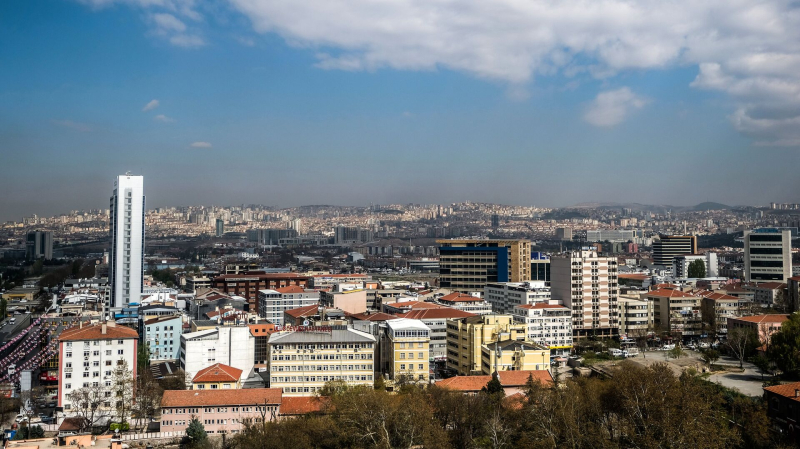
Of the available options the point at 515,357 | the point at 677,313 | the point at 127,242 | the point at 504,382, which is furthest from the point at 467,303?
the point at 127,242

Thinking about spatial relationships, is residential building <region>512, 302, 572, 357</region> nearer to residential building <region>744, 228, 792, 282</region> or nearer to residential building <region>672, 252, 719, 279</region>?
residential building <region>744, 228, 792, 282</region>

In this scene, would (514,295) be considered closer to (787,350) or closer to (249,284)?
(787,350)

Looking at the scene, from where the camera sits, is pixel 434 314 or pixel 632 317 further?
pixel 632 317

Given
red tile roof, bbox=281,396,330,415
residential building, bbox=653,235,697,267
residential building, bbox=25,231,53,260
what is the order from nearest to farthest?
red tile roof, bbox=281,396,330,415 < residential building, bbox=653,235,697,267 < residential building, bbox=25,231,53,260

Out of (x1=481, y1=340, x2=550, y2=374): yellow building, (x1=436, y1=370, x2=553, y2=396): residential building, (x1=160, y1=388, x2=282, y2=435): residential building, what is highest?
(x1=481, y1=340, x2=550, y2=374): yellow building

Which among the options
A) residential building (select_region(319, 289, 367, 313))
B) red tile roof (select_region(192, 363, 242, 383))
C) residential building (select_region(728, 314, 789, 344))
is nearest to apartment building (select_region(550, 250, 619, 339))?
residential building (select_region(728, 314, 789, 344))

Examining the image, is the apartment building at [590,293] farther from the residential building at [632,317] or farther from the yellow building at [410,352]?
the yellow building at [410,352]
